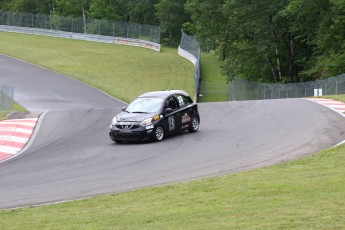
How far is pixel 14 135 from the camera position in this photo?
23156 millimetres

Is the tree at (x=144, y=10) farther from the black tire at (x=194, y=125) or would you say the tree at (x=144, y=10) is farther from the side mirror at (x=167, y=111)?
the side mirror at (x=167, y=111)

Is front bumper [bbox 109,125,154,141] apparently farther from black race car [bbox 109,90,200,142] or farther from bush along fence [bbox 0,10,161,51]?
bush along fence [bbox 0,10,161,51]

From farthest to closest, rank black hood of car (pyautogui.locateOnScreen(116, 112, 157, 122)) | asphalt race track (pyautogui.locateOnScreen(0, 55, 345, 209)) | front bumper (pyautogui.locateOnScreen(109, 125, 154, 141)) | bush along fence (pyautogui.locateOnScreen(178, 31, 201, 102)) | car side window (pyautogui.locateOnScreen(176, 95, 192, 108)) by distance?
1. bush along fence (pyautogui.locateOnScreen(178, 31, 201, 102))
2. car side window (pyautogui.locateOnScreen(176, 95, 192, 108))
3. black hood of car (pyautogui.locateOnScreen(116, 112, 157, 122))
4. front bumper (pyautogui.locateOnScreen(109, 125, 154, 141))
5. asphalt race track (pyautogui.locateOnScreen(0, 55, 345, 209))

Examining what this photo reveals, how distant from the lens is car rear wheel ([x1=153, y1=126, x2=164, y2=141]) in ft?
70.1

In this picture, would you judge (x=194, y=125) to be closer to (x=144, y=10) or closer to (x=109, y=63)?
(x=109, y=63)

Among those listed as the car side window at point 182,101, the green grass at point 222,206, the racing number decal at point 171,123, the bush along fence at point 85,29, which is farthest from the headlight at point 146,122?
the bush along fence at point 85,29

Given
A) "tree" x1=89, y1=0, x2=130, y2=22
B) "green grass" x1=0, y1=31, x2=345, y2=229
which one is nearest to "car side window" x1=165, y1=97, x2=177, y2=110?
"green grass" x1=0, y1=31, x2=345, y2=229

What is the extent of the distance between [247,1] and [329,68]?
9.94 metres

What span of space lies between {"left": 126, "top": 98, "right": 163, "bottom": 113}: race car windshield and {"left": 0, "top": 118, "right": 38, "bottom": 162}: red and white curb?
3.73 m

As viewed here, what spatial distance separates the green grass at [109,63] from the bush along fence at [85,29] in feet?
7.76

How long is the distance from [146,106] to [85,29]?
201 feet

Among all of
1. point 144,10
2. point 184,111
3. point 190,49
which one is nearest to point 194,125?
point 184,111

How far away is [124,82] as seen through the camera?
55719mm

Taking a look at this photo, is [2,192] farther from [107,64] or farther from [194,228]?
[107,64]
